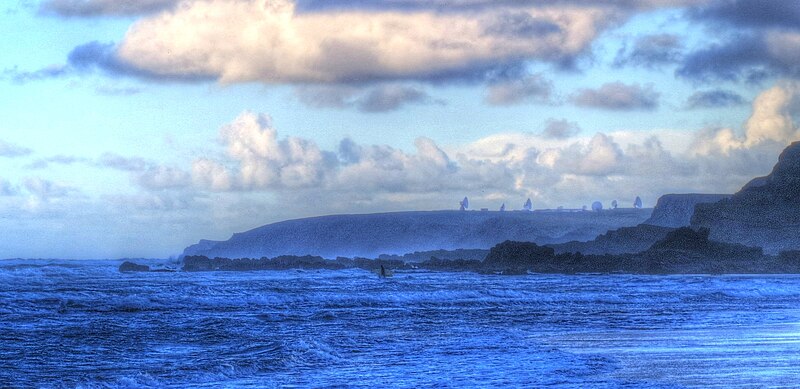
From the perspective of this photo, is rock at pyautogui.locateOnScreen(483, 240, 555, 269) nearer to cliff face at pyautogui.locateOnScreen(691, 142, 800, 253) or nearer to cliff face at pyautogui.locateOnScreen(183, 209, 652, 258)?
cliff face at pyautogui.locateOnScreen(691, 142, 800, 253)

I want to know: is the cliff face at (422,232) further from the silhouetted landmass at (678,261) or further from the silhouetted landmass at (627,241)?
the silhouetted landmass at (678,261)

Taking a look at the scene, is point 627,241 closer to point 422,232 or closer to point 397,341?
point 422,232

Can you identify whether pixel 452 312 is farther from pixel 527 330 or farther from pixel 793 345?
pixel 793 345

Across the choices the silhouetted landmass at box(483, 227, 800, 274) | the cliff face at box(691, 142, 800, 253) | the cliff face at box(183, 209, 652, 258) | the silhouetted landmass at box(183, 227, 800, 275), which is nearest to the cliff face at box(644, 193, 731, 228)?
the cliff face at box(183, 209, 652, 258)

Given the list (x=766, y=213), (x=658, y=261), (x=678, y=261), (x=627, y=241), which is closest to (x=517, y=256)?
(x=658, y=261)

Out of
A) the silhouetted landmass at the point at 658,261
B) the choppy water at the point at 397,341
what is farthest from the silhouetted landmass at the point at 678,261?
the choppy water at the point at 397,341
